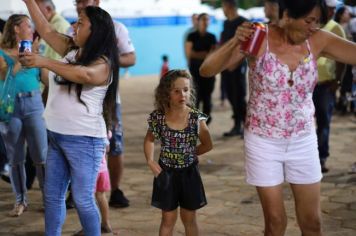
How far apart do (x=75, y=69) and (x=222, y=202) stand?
8.10 feet

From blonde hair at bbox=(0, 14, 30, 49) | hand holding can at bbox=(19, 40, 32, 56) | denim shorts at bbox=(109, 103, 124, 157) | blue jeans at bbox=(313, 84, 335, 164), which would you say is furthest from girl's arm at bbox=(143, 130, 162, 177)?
blue jeans at bbox=(313, 84, 335, 164)

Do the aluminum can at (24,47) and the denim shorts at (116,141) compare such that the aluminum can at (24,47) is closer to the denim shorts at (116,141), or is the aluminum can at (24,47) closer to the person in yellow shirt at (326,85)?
the denim shorts at (116,141)

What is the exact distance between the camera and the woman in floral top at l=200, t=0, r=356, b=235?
3.04 meters

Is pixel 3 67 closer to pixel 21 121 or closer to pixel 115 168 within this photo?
pixel 21 121

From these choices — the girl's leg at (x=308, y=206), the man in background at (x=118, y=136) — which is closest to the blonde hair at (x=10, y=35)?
the man in background at (x=118, y=136)

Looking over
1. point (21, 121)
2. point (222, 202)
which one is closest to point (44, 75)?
point (21, 121)

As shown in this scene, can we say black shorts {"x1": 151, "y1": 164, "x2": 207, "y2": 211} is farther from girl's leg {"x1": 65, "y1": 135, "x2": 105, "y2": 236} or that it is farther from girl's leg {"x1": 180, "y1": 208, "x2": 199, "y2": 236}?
girl's leg {"x1": 65, "y1": 135, "x2": 105, "y2": 236}

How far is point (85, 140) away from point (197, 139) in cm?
73

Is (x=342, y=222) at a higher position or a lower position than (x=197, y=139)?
lower

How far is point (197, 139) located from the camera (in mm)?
3746

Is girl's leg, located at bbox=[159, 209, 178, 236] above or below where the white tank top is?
below

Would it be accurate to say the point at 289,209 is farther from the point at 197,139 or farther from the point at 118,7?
the point at 118,7

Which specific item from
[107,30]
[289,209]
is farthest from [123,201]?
[107,30]

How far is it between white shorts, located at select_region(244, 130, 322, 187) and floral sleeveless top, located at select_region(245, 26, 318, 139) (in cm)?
5
